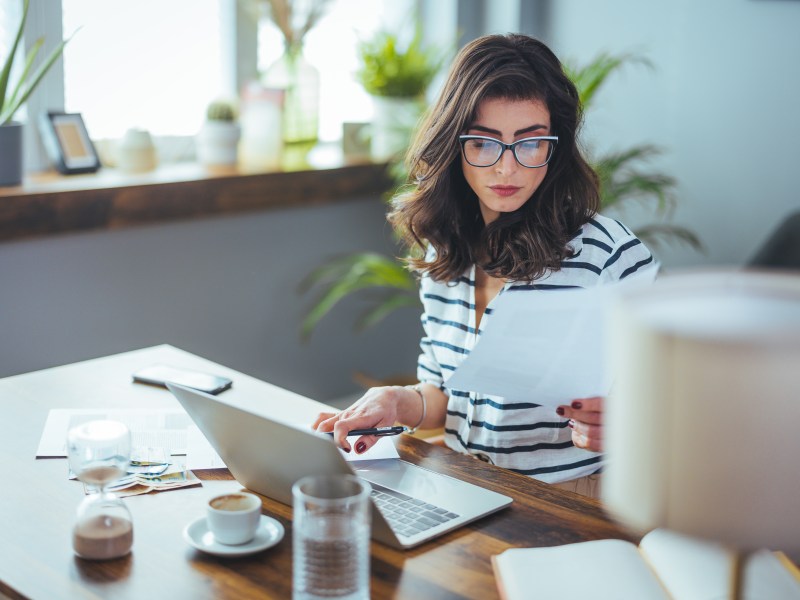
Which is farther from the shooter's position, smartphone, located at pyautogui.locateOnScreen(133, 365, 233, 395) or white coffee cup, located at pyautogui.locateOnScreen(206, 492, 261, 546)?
smartphone, located at pyautogui.locateOnScreen(133, 365, 233, 395)

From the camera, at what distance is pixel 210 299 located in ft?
9.55

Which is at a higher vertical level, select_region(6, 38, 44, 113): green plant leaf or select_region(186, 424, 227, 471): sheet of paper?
select_region(6, 38, 44, 113): green plant leaf

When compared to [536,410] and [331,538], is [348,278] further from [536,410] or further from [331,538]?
[331,538]

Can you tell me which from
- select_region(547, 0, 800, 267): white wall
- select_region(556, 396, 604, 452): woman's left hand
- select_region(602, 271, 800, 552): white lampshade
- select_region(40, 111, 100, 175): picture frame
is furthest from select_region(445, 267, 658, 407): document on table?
select_region(547, 0, 800, 267): white wall

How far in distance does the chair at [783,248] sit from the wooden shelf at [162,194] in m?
1.20

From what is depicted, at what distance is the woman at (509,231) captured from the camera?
5.44ft

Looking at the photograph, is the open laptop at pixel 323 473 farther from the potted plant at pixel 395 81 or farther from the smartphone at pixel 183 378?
the potted plant at pixel 395 81

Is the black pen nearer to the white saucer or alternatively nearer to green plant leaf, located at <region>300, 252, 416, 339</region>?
the white saucer

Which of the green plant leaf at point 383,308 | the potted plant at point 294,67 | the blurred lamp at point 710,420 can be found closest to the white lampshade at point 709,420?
the blurred lamp at point 710,420

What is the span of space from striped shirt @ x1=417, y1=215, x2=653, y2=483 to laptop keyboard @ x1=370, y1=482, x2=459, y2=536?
35 cm

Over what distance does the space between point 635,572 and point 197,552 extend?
495 mm

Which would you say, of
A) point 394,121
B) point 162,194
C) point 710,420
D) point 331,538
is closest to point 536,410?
point 331,538

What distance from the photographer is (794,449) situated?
695 millimetres

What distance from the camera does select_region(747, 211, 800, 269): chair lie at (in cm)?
255
